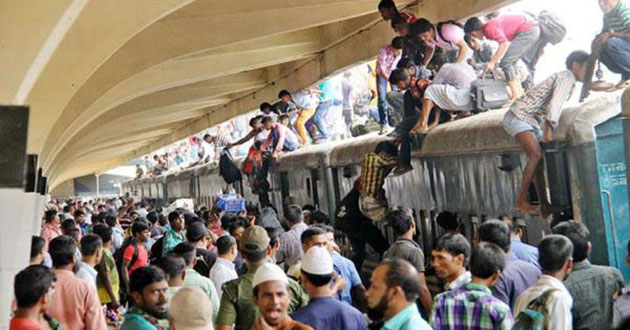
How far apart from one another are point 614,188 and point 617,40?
2084 mm

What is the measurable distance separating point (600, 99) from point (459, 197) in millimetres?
2465

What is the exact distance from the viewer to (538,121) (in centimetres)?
788

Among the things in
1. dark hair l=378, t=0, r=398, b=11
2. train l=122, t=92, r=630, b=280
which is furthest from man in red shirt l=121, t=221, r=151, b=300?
dark hair l=378, t=0, r=398, b=11

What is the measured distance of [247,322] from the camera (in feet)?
18.6

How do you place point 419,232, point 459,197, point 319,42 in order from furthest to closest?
point 319,42
point 419,232
point 459,197

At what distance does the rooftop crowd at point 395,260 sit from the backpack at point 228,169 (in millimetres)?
6521

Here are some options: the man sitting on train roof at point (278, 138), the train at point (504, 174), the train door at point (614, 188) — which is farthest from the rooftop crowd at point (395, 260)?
the man sitting on train roof at point (278, 138)

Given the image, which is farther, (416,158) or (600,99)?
(416,158)

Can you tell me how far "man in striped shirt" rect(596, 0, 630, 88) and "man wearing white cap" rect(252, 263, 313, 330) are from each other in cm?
501

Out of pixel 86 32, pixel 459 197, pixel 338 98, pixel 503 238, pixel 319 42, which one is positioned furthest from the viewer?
pixel 338 98

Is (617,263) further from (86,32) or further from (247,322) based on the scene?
(86,32)

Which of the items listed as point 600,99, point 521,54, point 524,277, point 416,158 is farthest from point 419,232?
point 524,277

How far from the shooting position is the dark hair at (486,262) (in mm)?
4938

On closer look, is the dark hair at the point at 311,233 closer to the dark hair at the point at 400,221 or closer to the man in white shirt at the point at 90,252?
the dark hair at the point at 400,221
